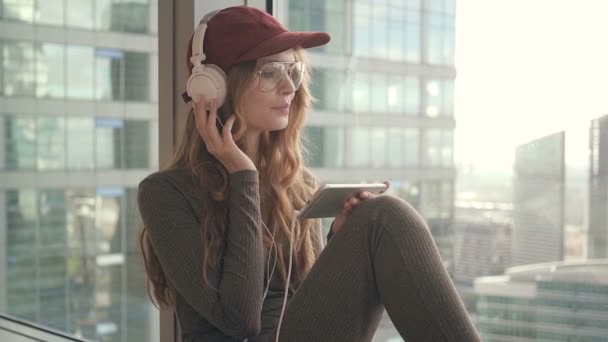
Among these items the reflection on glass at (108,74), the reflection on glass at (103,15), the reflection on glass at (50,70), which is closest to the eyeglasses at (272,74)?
the reflection on glass at (108,74)

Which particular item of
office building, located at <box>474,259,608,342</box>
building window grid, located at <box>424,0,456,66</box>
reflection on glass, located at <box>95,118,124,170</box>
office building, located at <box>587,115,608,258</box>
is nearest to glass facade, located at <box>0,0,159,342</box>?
reflection on glass, located at <box>95,118,124,170</box>

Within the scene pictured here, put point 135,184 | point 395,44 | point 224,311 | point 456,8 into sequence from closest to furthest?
1. point 224,311
2. point 456,8
3. point 395,44
4. point 135,184

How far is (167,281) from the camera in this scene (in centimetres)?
165

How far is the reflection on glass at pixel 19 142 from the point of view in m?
3.17

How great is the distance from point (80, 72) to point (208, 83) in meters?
1.44

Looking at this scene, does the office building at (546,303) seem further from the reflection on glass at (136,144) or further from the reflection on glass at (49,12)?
the reflection on glass at (49,12)

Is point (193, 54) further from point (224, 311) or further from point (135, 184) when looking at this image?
point (135, 184)

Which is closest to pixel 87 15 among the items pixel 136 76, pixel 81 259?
pixel 136 76

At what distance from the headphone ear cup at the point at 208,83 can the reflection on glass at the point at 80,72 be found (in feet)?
4.33

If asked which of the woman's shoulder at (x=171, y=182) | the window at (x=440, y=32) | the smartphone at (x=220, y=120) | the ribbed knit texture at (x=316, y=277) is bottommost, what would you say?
the ribbed knit texture at (x=316, y=277)

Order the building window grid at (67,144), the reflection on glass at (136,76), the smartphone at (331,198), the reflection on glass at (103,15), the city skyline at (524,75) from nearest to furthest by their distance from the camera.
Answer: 1. the smartphone at (331,198)
2. the city skyline at (524,75)
3. the reflection on glass at (136,76)
4. the building window grid at (67,144)
5. the reflection on glass at (103,15)

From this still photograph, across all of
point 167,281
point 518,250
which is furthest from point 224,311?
point 518,250

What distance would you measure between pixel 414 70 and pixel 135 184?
1.23 metres

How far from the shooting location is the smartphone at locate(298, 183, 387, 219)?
1459 millimetres
